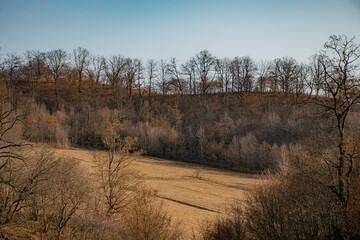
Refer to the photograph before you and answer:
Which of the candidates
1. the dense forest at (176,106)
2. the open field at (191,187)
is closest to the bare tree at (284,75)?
the dense forest at (176,106)

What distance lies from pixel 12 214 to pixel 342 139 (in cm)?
2107

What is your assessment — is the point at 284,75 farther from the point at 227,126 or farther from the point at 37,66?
the point at 37,66

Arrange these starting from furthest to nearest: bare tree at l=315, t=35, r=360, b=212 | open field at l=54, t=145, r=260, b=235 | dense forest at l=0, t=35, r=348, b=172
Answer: dense forest at l=0, t=35, r=348, b=172
open field at l=54, t=145, r=260, b=235
bare tree at l=315, t=35, r=360, b=212

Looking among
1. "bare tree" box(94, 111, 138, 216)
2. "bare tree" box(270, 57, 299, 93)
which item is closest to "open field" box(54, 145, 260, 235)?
"bare tree" box(94, 111, 138, 216)

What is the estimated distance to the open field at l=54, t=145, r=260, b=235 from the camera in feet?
75.3

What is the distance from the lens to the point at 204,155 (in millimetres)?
48688

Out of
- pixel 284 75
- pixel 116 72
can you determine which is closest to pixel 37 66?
pixel 116 72

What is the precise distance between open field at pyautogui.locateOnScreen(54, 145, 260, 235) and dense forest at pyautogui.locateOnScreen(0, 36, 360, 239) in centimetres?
331

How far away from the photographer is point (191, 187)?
32.5 metres

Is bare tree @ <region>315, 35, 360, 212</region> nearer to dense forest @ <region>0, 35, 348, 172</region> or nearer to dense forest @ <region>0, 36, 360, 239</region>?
dense forest @ <region>0, 36, 360, 239</region>

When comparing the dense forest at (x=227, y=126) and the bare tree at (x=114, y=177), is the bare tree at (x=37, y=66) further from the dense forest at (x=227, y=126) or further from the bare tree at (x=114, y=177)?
the bare tree at (x=114, y=177)

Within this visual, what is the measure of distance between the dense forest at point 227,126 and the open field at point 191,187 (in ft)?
10.9

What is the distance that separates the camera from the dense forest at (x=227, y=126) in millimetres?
14305

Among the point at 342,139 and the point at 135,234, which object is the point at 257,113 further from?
the point at 135,234
